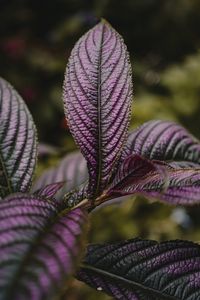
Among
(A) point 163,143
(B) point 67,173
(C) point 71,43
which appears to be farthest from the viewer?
(C) point 71,43

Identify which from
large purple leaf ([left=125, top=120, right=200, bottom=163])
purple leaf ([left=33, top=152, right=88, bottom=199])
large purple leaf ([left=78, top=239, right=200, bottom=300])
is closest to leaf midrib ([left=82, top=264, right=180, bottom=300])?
large purple leaf ([left=78, top=239, right=200, bottom=300])

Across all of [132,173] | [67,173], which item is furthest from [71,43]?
[132,173]

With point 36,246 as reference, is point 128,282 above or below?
below

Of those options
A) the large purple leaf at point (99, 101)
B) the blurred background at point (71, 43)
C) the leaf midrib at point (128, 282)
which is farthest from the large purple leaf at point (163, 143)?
the blurred background at point (71, 43)

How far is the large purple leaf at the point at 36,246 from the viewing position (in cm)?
50

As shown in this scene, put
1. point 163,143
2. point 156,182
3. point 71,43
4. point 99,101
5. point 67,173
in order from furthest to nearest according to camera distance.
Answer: point 71,43
point 67,173
point 163,143
point 99,101
point 156,182

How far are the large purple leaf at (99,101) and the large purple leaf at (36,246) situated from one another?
0.14 meters

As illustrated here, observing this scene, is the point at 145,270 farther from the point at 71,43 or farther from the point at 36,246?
the point at 71,43

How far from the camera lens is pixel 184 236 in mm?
2766

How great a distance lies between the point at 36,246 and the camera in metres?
0.56

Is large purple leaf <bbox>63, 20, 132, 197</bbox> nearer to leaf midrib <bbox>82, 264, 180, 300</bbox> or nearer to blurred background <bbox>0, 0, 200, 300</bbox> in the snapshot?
leaf midrib <bbox>82, 264, 180, 300</bbox>

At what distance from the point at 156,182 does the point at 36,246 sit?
0.68 feet

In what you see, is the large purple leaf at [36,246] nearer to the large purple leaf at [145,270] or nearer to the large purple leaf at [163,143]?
the large purple leaf at [145,270]

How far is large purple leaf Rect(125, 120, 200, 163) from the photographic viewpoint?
0.98m
